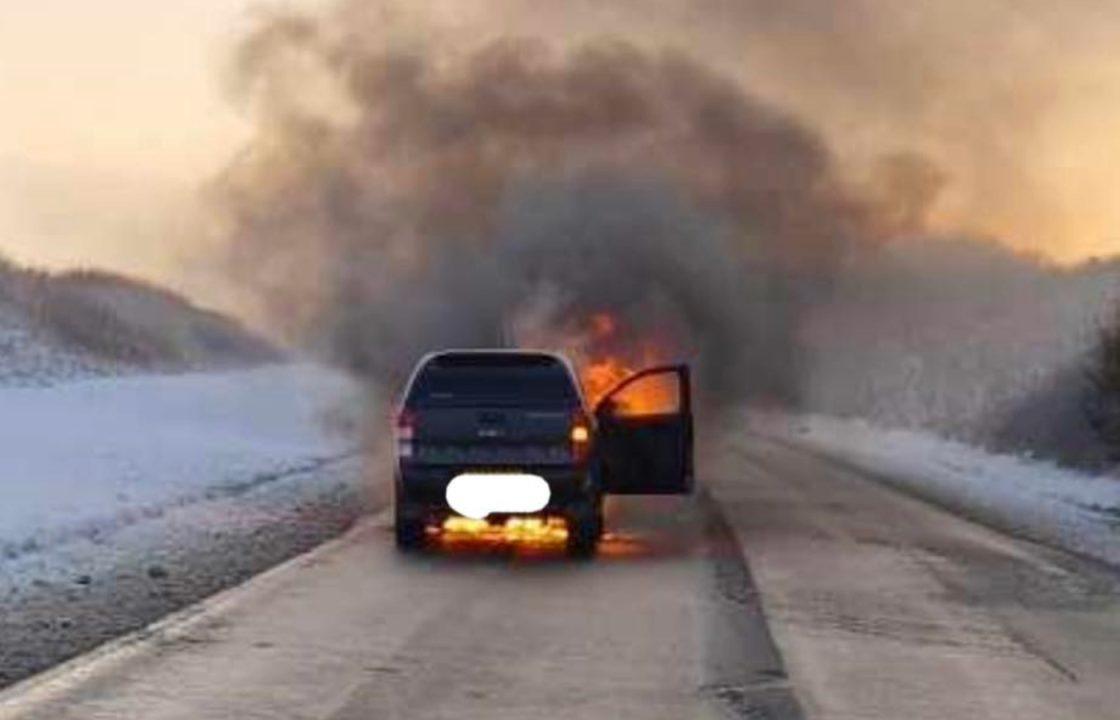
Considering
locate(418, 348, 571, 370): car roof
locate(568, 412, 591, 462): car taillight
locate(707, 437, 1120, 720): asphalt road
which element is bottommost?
locate(707, 437, 1120, 720): asphalt road

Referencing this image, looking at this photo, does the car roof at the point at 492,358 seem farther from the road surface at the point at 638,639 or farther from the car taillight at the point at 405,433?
the road surface at the point at 638,639

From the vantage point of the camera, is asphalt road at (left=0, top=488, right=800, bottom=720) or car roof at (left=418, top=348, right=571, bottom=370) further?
car roof at (left=418, top=348, right=571, bottom=370)

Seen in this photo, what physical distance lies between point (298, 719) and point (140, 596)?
5.02 meters

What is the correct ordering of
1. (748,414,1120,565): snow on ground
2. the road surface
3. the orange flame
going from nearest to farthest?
the road surface
(748,414,1120,565): snow on ground
the orange flame

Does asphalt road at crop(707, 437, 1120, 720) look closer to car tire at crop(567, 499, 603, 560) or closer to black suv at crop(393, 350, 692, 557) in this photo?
car tire at crop(567, 499, 603, 560)

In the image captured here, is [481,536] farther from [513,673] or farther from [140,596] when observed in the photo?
[513,673]

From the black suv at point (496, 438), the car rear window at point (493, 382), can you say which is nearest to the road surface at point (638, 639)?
the black suv at point (496, 438)

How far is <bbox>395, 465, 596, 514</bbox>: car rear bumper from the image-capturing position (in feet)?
50.8

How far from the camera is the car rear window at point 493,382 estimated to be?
1588 centimetres

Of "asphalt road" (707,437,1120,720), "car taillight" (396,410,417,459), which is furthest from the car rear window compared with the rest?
"asphalt road" (707,437,1120,720)

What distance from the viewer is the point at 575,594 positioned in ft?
41.4

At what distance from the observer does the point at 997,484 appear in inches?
1108

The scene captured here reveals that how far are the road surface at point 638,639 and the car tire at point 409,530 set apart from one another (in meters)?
0.25

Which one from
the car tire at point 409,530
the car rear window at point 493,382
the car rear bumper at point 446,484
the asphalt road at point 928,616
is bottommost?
the asphalt road at point 928,616
